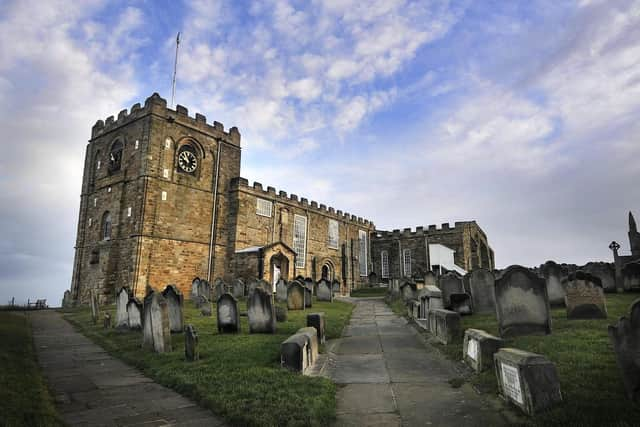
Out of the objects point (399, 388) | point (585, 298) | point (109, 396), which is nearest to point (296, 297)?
point (585, 298)

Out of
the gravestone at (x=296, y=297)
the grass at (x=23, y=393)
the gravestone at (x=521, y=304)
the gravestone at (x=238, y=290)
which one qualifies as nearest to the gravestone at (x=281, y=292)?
the gravestone at (x=238, y=290)

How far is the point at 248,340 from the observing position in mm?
7457

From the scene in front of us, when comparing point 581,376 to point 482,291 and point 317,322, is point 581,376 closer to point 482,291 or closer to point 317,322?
point 317,322

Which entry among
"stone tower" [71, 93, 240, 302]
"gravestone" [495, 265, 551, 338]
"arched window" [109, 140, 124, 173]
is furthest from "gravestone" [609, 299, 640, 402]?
"arched window" [109, 140, 124, 173]

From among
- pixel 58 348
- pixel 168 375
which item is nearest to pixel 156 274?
pixel 58 348

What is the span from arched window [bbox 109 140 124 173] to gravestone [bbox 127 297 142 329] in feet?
53.4

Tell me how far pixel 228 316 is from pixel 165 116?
1841 centimetres

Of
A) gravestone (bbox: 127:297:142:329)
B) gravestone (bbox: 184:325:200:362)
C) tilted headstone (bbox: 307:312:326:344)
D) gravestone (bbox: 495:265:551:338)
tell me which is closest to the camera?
gravestone (bbox: 184:325:200:362)

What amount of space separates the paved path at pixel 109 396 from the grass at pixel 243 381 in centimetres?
18

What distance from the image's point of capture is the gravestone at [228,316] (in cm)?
879

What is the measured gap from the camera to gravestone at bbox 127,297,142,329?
1031 cm

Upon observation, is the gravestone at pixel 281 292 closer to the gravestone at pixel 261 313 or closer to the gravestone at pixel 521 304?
the gravestone at pixel 261 313

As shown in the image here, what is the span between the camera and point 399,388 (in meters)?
4.55

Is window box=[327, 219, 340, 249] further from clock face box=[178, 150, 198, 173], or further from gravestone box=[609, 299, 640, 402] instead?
gravestone box=[609, 299, 640, 402]
